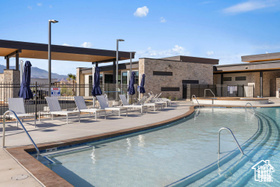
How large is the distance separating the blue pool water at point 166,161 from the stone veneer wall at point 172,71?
19201 millimetres

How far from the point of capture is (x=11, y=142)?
6.48 metres

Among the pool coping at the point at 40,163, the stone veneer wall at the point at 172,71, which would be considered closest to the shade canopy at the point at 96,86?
the pool coping at the point at 40,163

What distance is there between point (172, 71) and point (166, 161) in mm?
24323

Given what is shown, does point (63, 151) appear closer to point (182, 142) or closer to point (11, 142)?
point (11, 142)

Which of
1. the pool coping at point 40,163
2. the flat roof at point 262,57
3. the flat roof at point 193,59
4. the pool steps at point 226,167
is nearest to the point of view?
the pool coping at point 40,163

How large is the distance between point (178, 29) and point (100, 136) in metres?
14.2

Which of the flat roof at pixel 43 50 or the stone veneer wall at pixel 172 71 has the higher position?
the flat roof at pixel 43 50

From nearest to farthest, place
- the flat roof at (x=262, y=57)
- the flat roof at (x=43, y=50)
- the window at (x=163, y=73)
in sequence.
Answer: the flat roof at (x=43, y=50)
the window at (x=163, y=73)
the flat roof at (x=262, y=57)

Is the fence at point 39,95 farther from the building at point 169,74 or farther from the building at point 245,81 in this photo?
the building at point 245,81

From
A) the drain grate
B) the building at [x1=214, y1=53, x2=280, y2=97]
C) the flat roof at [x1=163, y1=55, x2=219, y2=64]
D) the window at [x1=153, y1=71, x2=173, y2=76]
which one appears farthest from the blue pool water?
the flat roof at [x1=163, y1=55, x2=219, y2=64]

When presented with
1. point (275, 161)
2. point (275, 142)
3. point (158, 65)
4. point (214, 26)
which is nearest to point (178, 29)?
point (214, 26)

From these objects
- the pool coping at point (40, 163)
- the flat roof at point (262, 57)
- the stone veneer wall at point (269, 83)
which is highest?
the flat roof at point (262, 57)

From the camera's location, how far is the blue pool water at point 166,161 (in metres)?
4.61

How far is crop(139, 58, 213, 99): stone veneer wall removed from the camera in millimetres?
27391
